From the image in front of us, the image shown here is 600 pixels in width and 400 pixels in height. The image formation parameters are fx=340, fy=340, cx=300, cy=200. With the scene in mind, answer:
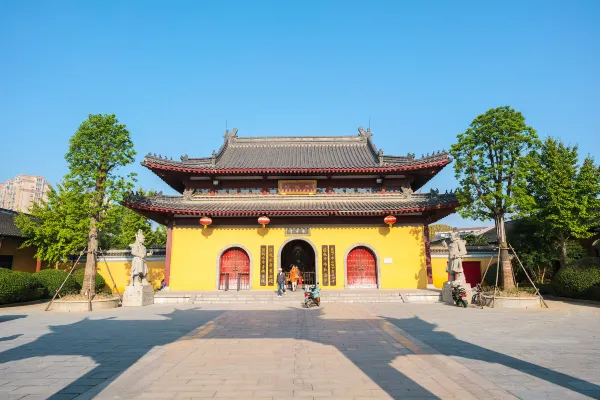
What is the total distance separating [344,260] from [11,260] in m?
20.3

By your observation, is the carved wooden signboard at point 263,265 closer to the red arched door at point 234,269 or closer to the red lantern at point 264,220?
the red arched door at point 234,269

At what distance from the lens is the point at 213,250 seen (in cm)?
1778

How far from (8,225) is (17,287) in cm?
931

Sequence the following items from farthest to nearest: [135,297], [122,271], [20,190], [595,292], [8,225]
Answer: [20,190] → [122,271] → [8,225] → [135,297] → [595,292]

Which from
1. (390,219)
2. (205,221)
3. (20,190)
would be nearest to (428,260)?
(390,219)

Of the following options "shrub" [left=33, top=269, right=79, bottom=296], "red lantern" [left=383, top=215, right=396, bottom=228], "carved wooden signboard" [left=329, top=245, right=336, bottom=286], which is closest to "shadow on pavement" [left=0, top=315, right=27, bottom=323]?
"shrub" [left=33, top=269, right=79, bottom=296]

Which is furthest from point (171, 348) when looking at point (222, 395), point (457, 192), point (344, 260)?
point (457, 192)

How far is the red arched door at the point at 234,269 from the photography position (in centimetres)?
1770

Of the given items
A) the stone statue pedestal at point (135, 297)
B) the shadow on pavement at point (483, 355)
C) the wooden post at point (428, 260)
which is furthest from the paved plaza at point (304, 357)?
the wooden post at point (428, 260)

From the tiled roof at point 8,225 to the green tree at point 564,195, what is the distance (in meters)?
27.9

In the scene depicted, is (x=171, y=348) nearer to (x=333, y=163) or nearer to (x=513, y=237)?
(x=333, y=163)

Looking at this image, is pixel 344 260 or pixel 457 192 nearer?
pixel 457 192

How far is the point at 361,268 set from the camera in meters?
17.9

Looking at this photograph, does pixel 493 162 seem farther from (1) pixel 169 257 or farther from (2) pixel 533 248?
(1) pixel 169 257
